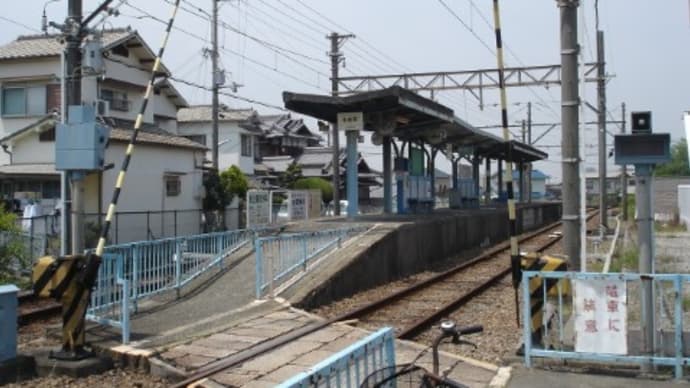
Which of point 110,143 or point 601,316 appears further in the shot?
point 110,143

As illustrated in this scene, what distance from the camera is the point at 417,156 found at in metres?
27.8

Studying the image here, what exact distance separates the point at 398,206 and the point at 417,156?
272 centimetres

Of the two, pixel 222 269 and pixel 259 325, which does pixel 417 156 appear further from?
pixel 259 325

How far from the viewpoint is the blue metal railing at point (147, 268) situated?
30.6ft

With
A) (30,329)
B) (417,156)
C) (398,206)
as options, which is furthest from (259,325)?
(417,156)

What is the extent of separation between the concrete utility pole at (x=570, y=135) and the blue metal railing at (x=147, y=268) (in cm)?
532

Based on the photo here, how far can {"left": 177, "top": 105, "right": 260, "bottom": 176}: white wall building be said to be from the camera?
44.7 m

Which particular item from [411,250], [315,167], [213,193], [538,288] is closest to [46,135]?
[213,193]

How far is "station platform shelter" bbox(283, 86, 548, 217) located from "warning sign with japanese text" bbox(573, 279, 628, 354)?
23.4ft

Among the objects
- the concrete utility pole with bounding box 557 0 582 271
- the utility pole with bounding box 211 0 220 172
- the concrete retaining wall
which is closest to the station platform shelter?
the concrete retaining wall

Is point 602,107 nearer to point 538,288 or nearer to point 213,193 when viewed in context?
point 213,193

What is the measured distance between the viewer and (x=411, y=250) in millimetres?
18438

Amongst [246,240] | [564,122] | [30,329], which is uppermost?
[564,122]

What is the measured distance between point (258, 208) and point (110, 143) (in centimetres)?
529
